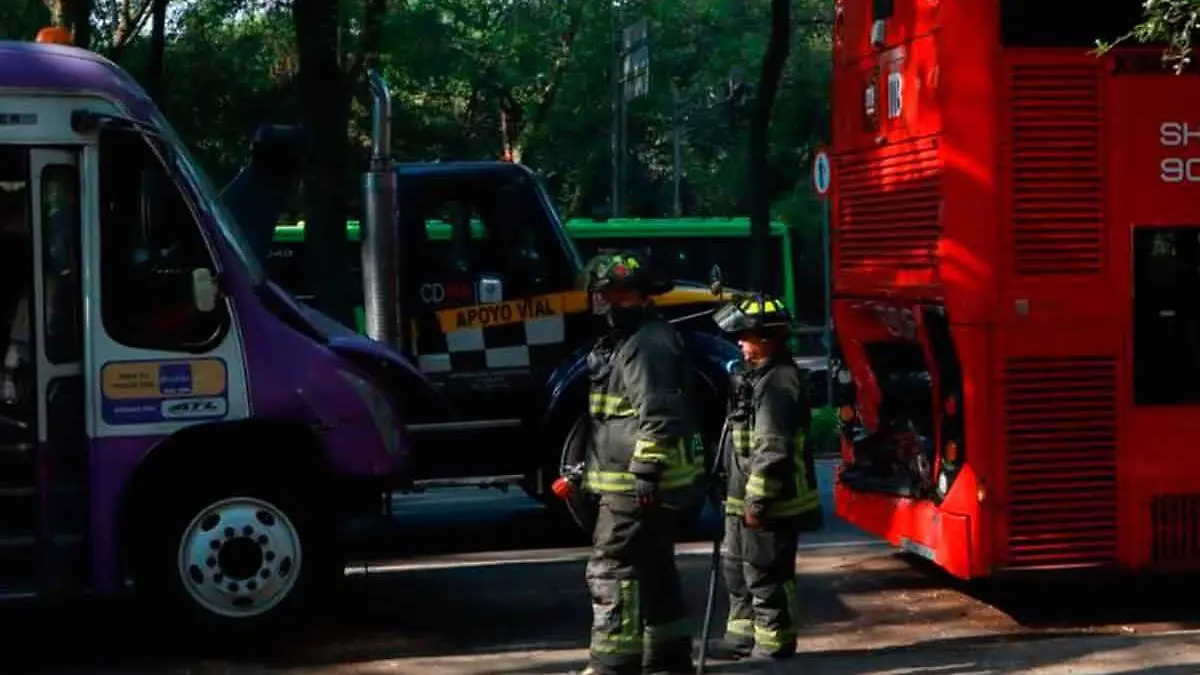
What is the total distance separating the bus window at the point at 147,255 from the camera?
7586 mm

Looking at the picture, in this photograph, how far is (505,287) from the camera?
10.8 metres

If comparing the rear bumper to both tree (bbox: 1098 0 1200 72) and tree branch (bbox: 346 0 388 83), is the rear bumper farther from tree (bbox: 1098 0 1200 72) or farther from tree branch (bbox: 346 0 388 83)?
tree branch (bbox: 346 0 388 83)

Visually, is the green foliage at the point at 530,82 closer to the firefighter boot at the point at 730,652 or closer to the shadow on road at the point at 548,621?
the shadow on road at the point at 548,621

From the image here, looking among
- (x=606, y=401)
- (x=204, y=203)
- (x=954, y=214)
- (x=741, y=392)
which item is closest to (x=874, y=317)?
(x=954, y=214)

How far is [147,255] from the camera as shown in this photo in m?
7.69

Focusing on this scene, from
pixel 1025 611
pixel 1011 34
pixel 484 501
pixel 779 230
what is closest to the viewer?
pixel 1011 34

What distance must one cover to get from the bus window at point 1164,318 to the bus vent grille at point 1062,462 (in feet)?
0.64

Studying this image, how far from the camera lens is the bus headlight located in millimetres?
8023

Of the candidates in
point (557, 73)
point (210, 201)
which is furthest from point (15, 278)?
point (557, 73)

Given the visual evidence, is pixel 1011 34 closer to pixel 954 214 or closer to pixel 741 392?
pixel 954 214

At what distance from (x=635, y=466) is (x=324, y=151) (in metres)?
6.61

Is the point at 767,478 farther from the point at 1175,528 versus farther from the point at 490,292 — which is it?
the point at 490,292

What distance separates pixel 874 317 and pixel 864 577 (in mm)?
1529

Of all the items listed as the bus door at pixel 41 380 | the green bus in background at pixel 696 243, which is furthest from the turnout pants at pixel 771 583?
the green bus in background at pixel 696 243
